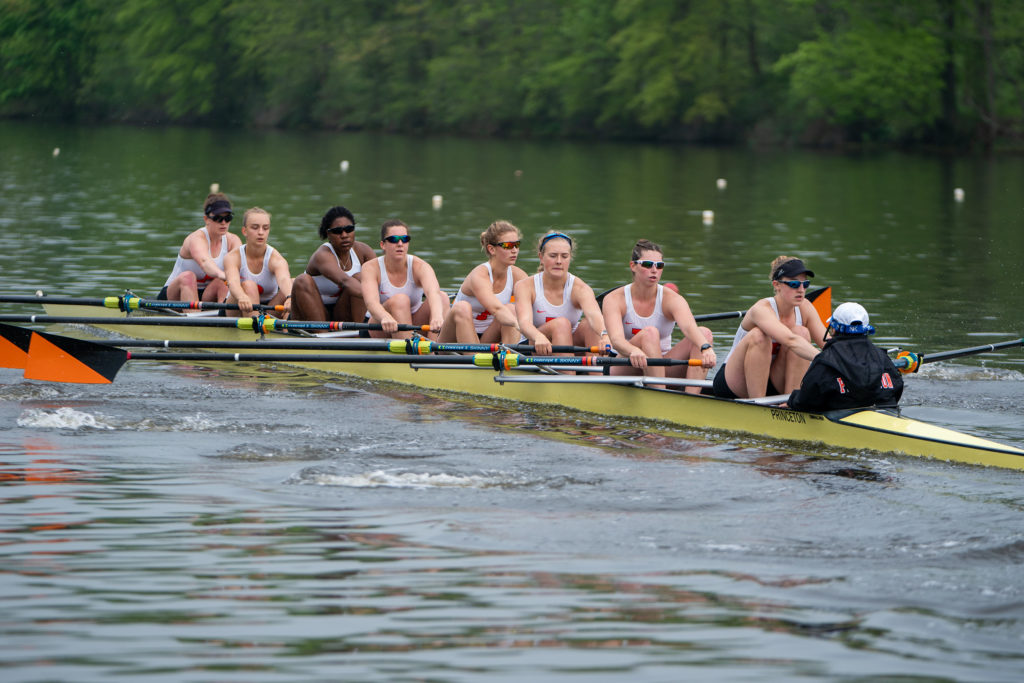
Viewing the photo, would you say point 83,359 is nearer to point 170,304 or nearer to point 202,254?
point 170,304

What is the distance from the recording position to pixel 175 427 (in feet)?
32.7

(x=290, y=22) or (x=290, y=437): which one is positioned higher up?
(x=290, y=22)

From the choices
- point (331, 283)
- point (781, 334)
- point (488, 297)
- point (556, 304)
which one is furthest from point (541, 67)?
point (781, 334)

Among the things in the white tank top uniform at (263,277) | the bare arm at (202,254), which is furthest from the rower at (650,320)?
the bare arm at (202,254)

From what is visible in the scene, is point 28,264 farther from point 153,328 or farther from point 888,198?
point 888,198

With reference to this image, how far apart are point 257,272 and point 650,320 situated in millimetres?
4614

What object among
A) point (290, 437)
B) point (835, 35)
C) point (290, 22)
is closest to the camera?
point (290, 437)

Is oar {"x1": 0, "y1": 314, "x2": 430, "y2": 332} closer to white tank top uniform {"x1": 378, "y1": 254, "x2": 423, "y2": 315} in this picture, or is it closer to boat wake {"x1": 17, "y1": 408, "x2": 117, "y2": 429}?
white tank top uniform {"x1": 378, "y1": 254, "x2": 423, "y2": 315}

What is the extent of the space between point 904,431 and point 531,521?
271 centimetres

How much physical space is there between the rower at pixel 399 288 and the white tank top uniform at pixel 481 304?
13.5 inches

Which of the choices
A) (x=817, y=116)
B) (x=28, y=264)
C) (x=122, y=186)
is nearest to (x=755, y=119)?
(x=817, y=116)

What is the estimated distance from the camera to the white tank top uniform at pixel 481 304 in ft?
37.5

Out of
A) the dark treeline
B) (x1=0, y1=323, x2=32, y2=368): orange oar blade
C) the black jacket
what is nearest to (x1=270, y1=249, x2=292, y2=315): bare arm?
(x1=0, y1=323, x2=32, y2=368): orange oar blade

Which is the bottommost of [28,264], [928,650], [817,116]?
[928,650]
